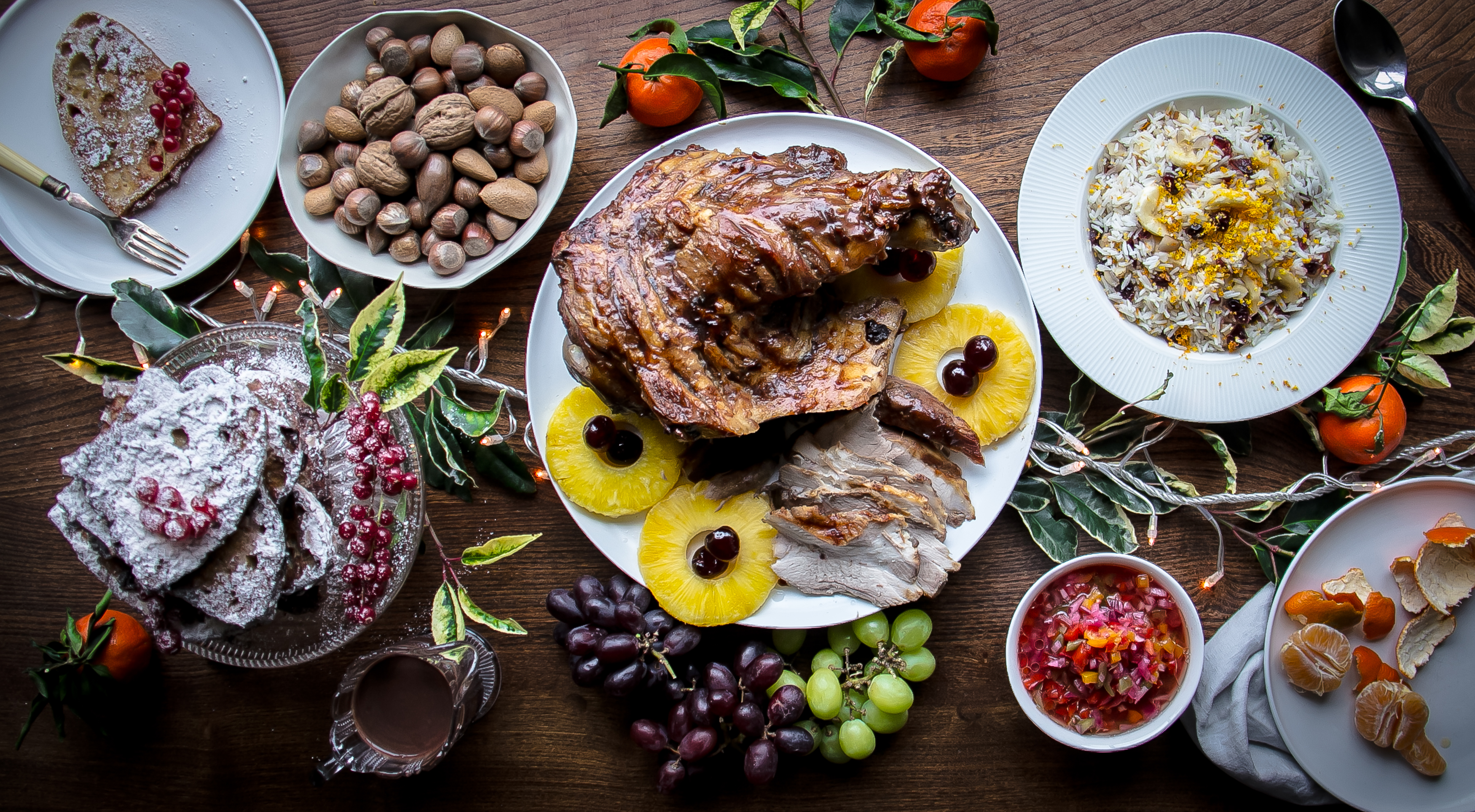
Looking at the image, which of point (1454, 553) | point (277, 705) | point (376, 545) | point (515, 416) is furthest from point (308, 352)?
point (1454, 553)

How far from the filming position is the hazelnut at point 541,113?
2562 millimetres

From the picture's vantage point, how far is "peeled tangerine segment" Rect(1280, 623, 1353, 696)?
240 cm

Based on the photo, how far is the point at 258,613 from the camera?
6.37 ft

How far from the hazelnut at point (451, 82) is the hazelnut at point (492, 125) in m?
0.17

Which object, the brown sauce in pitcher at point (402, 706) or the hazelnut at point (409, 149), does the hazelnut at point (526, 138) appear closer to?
the hazelnut at point (409, 149)

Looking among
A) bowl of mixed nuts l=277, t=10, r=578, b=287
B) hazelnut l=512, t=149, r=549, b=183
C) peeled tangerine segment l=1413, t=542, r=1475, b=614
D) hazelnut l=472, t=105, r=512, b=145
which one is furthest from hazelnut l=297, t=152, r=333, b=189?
peeled tangerine segment l=1413, t=542, r=1475, b=614

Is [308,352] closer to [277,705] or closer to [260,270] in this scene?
[260,270]

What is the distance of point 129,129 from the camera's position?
2.71 meters

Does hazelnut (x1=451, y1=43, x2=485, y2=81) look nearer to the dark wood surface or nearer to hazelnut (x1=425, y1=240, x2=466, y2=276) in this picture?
the dark wood surface

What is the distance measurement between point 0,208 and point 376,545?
200cm

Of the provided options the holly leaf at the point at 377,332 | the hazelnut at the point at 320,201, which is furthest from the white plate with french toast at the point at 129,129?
the holly leaf at the point at 377,332

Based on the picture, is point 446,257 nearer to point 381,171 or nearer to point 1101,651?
point 381,171

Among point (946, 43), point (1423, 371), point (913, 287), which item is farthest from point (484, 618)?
point (1423, 371)

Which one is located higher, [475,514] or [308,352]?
[308,352]
